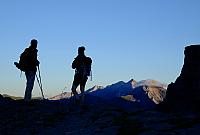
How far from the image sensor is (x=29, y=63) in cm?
2594

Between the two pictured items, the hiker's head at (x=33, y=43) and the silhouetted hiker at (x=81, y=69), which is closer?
the hiker's head at (x=33, y=43)

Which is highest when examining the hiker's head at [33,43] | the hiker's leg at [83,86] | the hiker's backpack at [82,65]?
the hiker's head at [33,43]

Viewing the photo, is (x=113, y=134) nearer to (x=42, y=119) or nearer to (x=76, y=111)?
(x=42, y=119)

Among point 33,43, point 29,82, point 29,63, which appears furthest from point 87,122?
point 33,43

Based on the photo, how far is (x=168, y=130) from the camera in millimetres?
16016

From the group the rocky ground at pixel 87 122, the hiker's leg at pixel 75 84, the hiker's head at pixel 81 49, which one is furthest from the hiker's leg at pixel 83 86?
the hiker's head at pixel 81 49

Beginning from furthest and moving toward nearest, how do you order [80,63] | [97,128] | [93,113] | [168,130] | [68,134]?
[80,63] < [93,113] < [97,128] < [68,134] < [168,130]

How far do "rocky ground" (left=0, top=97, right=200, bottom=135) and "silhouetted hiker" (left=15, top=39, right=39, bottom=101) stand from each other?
4.27ft

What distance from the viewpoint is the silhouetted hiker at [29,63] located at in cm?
2592

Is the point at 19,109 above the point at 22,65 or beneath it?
beneath

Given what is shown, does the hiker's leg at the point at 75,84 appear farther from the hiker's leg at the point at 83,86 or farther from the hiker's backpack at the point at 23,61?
the hiker's backpack at the point at 23,61

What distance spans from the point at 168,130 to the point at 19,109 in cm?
1121

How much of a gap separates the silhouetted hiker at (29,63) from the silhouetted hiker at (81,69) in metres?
2.48

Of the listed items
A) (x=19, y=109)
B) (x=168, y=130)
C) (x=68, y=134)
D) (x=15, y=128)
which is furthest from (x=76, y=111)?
(x=168, y=130)
